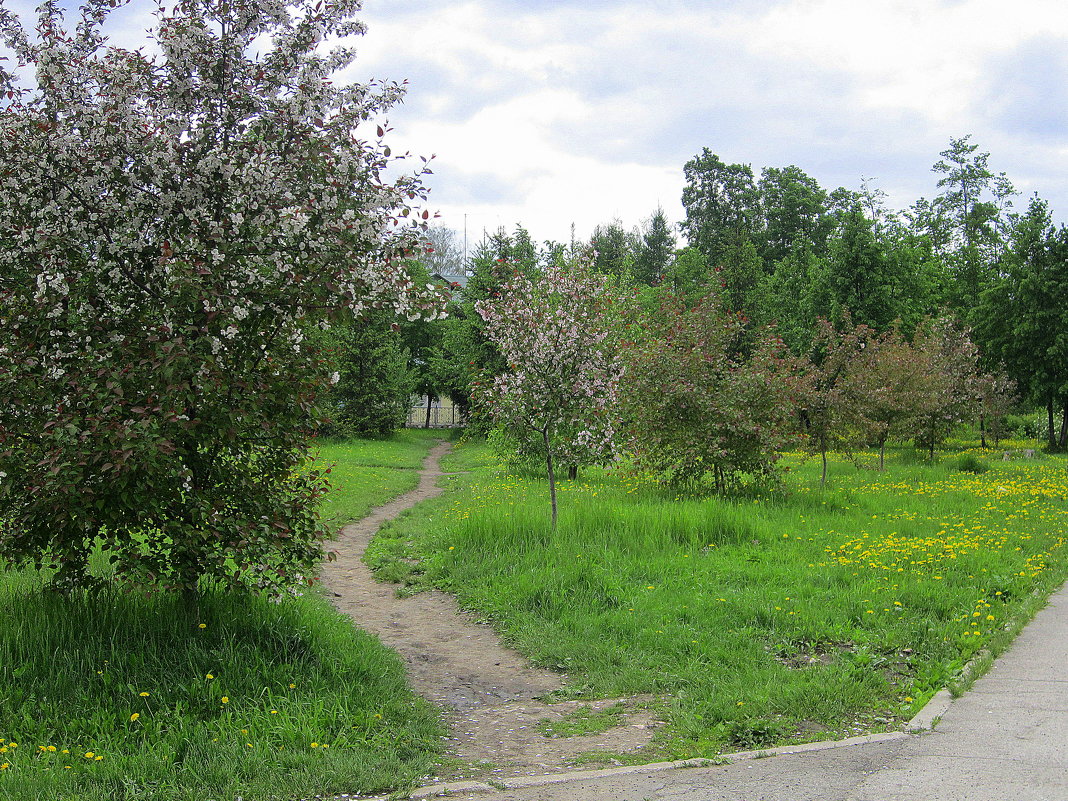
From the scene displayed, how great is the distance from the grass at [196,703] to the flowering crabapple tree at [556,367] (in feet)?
17.4

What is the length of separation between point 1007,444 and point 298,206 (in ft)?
113

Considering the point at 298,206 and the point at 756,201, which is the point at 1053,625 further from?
the point at 756,201

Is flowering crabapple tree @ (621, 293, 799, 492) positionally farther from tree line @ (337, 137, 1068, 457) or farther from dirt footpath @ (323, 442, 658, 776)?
dirt footpath @ (323, 442, 658, 776)

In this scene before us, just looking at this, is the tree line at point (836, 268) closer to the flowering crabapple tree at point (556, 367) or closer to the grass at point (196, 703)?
the flowering crabapple tree at point (556, 367)

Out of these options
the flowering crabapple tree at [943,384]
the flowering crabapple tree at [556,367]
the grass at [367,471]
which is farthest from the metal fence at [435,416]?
the flowering crabapple tree at [556,367]

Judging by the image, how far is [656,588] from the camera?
7910 millimetres

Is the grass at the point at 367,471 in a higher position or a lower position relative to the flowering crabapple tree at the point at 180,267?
lower

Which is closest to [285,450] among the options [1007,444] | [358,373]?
[358,373]

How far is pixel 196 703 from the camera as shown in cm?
487

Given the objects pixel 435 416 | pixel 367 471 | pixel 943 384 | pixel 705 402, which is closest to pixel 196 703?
pixel 705 402

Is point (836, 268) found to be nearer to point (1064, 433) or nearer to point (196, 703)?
point (1064, 433)

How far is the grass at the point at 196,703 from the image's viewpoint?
4.08m

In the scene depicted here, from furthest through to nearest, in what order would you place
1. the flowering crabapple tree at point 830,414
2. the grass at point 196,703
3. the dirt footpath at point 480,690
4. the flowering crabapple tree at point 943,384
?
the flowering crabapple tree at point 943,384 < the flowering crabapple tree at point 830,414 < the dirt footpath at point 480,690 < the grass at point 196,703

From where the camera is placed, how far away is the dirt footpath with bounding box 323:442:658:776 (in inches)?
187
